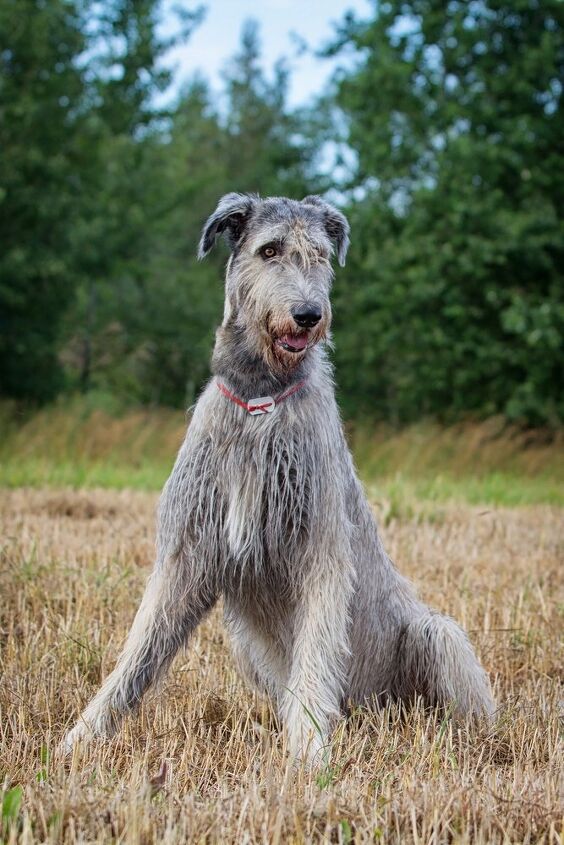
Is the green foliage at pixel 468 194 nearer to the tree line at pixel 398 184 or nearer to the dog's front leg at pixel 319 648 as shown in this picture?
the tree line at pixel 398 184

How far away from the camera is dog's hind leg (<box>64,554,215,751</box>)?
3701 millimetres

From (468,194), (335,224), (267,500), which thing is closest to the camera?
(267,500)

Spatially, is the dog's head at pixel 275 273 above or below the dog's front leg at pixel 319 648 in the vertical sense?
above

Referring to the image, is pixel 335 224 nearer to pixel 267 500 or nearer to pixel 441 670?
pixel 267 500

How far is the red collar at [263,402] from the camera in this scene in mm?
3637

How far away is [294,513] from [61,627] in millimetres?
1698

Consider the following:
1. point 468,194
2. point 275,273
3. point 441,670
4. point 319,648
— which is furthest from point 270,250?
point 468,194

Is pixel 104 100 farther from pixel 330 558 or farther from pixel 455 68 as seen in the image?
pixel 330 558

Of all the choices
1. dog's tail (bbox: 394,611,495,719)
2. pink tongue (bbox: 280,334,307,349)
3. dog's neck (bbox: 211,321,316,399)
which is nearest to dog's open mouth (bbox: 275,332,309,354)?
pink tongue (bbox: 280,334,307,349)

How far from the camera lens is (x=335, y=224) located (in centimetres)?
432

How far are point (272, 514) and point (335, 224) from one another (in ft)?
4.93

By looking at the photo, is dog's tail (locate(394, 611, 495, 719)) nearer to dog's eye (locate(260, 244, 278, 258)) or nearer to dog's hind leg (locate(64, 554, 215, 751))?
dog's hind leg (locate(64, 554, 215, 751))

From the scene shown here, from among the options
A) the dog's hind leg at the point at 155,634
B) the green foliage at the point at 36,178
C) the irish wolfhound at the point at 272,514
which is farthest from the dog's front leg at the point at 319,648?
the green foliage at the point at 36,178

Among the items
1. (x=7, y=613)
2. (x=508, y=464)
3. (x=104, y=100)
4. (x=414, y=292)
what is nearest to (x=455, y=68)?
(x=414, y=292)
